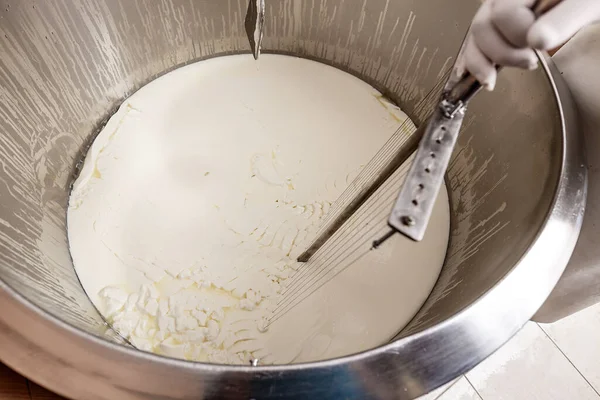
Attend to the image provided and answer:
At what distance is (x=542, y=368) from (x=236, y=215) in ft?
2.44

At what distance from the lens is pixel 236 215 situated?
86 cm

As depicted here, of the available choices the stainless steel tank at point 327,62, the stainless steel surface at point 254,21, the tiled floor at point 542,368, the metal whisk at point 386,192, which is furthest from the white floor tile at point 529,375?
the stainless steel surface at point 254,21

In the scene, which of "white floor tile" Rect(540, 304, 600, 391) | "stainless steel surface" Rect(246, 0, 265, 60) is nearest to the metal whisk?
"stainless steel surface" Rect(246, 0, 265, 60)

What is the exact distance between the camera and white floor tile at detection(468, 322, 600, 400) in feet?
3.04

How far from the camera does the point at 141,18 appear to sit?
3.09 ft

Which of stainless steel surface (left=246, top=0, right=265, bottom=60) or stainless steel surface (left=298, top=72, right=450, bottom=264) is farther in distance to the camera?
stainless steel surface (left=246, top=0, right=265, bottom=60)

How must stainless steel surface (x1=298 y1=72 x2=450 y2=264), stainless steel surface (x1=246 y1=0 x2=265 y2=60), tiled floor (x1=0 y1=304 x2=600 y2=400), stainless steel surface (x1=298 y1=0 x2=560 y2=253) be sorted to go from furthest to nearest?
tiled floor (x1=0 y1=304 x2=600 y2=400) < stainless steel surface (x1=246 y1=0 x2=265 y2=60) < stainless steel surface (x1=298 y1=72 x2=450 y2=264) < stainless steel surface (x1=298 y1=0 x2=560 y2=253)

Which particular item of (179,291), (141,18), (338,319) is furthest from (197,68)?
(338,319)

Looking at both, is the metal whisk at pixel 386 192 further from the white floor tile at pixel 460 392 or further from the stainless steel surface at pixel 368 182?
the white floor tile at pixel 460 392

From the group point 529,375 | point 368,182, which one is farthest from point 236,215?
point 529,375

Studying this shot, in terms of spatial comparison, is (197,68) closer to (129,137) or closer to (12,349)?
(129,137)

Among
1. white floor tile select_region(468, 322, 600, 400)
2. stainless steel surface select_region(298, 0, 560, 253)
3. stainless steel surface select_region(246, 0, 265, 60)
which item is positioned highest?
stainless steel surface select_region(246, 0, 265, 60)

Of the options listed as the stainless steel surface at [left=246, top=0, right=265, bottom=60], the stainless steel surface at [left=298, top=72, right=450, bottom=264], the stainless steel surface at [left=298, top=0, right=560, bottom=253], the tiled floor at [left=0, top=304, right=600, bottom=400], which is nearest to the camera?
the stainless steel surface at [left=298, top=0, right=560, bottom=253]

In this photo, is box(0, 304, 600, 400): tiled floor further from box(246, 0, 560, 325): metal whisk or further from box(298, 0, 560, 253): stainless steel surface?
box(298, 0, 560, 253): stainless steel surface
